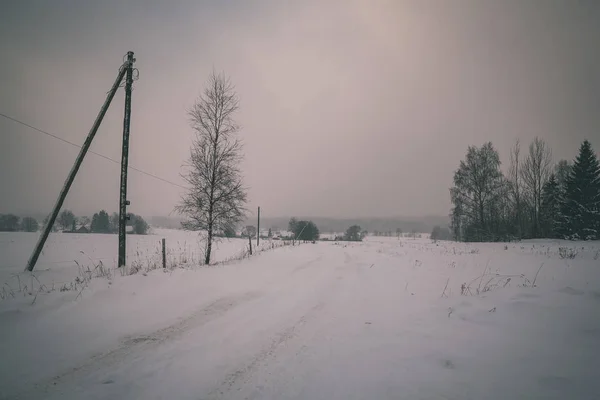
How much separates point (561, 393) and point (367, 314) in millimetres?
3022

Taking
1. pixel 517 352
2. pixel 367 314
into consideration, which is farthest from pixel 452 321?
pixel 367 314

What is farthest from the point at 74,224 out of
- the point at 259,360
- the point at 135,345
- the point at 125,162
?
the point at 259,360

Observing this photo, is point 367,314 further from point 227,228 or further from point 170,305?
point 227,228

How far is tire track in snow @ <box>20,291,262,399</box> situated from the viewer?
9.07 ft

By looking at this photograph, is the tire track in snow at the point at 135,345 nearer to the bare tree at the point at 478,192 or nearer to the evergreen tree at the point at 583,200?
the bare tree at the point at 478,192

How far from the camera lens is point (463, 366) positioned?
9.82 ft

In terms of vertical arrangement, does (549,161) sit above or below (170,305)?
above

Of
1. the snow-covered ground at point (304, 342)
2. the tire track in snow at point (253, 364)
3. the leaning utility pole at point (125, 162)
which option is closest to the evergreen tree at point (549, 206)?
the snow-covered ground at point (304, 342)

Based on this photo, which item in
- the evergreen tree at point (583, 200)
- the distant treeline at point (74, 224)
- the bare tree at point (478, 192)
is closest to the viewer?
the evergreen tree at point (583, 200)

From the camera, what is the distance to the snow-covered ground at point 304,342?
266 cm

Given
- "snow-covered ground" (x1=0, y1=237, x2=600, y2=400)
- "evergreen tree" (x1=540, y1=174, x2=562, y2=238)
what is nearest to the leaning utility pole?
"snow-covered ground" (x1=0, y1=237, x2=600, y2=400)

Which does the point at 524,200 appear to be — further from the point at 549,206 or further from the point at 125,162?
the point at 125,162

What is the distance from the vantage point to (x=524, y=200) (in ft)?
104

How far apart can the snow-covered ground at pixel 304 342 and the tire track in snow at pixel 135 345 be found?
20mm
